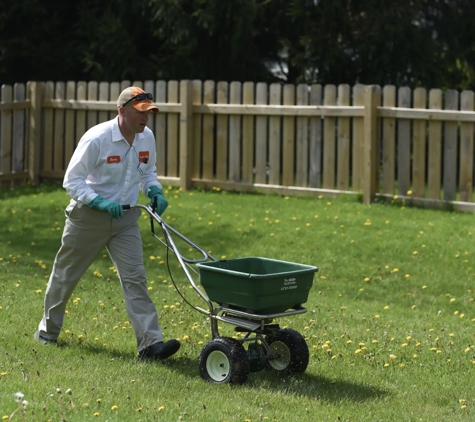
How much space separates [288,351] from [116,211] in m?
1.54

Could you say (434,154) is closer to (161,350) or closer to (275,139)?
(275,139)

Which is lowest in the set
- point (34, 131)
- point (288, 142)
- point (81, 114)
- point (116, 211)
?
point (116, 211)

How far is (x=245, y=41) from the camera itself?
1608 cm

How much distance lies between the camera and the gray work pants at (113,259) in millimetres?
6672

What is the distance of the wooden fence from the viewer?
40.9 feet

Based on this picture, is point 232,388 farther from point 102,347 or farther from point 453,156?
point 453,156

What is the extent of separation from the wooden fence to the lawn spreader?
21.1 ft

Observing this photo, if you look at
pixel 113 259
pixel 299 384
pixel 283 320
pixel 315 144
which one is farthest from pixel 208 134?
pixel 299 384

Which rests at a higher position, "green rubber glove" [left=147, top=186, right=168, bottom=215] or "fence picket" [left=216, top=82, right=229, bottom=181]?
"fence picket" [left=216, top=82, right=229, bottom=181]

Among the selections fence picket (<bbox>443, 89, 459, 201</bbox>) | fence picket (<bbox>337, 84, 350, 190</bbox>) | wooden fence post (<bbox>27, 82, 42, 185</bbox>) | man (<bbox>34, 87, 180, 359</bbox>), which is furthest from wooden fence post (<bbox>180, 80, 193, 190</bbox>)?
man (<bbox>34, 87, 180, 359</bbox>)

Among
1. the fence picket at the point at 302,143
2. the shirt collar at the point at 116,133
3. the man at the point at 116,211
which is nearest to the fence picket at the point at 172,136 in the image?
the fence picket at the point at 302,143

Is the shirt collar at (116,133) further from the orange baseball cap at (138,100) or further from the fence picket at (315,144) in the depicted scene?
the fence picket at (315,144)

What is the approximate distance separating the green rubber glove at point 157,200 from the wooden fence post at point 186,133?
7329mm

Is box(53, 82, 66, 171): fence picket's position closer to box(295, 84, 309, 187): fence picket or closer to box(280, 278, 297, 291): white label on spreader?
box(295, 84, 309, 187): fence picket
